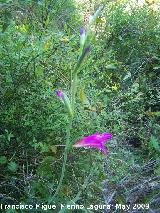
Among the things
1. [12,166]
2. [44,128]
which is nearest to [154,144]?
[44,128]

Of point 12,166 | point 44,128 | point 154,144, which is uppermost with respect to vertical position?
point 44,128

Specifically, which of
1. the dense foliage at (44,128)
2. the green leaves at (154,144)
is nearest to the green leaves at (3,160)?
the dense foliage at (44,128)

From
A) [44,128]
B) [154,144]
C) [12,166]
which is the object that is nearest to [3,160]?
[12,166]

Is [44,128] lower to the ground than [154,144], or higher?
higher

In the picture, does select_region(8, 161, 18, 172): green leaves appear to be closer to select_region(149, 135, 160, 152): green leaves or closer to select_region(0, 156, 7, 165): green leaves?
select_region(0, 156, 7, 165): green leaves

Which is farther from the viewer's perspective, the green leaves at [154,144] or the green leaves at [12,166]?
the green leaves at [154,144]

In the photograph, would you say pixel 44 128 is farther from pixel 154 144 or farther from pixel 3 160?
pixel 154 144

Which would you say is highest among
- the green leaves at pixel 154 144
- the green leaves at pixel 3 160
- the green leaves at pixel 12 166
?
the green leaves at pixel 3 160

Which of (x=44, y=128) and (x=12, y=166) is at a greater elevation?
(x=44, y=128)

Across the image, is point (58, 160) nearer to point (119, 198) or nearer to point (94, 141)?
point (119, 198)

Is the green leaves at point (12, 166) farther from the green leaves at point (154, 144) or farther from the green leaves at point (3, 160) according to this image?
the green leaves at point (154, 144)

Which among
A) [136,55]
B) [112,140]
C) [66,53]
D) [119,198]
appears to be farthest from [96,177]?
[136,55]

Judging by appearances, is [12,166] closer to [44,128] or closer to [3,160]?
[3,160]

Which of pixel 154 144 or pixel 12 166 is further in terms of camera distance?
pixel 154 144
